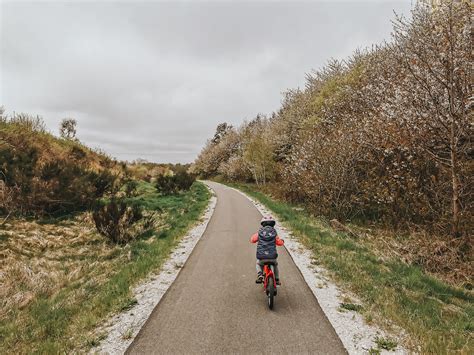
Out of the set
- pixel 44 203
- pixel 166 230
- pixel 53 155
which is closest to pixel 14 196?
pixel 44 203

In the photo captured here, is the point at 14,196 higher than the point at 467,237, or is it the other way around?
the point at 14,196

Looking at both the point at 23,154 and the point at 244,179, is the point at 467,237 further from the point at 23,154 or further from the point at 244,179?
the point at 244,179

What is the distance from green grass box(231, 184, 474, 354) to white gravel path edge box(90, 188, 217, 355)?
3.89 meters

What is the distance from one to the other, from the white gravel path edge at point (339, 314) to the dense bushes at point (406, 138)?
5.85 metres

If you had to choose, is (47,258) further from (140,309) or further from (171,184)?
(171,184)

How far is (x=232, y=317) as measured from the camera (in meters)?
5.00

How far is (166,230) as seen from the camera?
11.6 metres

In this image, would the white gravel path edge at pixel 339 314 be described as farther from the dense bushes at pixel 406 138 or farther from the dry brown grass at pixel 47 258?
the dense bushes at pixel 406 138

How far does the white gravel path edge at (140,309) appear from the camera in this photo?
4.28m

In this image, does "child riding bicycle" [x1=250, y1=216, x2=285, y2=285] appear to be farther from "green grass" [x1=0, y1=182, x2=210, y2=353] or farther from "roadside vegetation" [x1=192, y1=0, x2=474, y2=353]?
"green grass" [x1=0, y1=182, x2=210, y2=353]

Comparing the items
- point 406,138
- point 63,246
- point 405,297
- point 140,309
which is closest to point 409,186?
point 406,138

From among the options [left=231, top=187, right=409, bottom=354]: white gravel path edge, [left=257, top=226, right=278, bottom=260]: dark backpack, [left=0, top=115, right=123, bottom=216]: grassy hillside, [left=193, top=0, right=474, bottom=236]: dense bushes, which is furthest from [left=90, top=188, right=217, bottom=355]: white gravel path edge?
[left=193, top=0, right=474, bottom=236]: dense bushes

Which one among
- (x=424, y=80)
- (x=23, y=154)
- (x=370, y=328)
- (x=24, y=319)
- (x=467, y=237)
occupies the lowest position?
(x=24, y=319)

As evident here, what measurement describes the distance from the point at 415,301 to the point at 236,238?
6.16m
